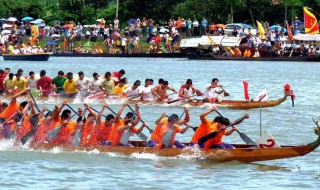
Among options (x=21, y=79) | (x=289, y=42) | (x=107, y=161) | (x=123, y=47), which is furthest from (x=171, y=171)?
(x=123, y=47)

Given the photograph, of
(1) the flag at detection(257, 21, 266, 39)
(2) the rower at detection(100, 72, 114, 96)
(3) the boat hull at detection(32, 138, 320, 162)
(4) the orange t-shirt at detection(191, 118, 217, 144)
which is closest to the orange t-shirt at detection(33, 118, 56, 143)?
(3) the boat hull at detection(32, 138, 320, 162)

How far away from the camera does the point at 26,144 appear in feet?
74.8

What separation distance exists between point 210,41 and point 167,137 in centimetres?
3984

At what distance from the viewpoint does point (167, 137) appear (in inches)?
830

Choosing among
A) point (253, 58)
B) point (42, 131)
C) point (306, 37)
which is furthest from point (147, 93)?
point (253, 58)

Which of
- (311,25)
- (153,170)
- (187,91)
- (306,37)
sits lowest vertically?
(153,170)

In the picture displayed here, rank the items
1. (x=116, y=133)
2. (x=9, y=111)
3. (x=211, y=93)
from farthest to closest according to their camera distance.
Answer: (x=211, y=93) < (x=9, y=111) < (x=116, y=133)

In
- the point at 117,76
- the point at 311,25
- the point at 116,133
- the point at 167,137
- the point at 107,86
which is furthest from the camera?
the point at 311,25

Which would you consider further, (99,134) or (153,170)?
(99,134)

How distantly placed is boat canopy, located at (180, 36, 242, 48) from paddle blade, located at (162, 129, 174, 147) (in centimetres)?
3943

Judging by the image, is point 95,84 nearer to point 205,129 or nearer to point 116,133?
point 116,133

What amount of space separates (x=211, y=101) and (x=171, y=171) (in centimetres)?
1162

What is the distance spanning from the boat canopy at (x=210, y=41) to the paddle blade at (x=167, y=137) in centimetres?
3943

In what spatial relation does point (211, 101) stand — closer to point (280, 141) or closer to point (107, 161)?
point (280, 141)
